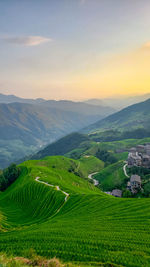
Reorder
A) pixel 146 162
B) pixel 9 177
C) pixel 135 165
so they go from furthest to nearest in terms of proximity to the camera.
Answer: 1. pixel 135 165
2. pixel 146 162
3. pixel 9 177

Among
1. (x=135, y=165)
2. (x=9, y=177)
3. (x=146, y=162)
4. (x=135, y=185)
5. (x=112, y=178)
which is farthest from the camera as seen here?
(x=135, y=165)

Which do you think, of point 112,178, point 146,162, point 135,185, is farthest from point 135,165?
point 135,185

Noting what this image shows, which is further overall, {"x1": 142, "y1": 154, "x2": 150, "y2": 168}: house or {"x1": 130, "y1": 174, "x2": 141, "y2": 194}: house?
{"x1": 142, "y1": 154, "x2": 150, "y2": 168}: house

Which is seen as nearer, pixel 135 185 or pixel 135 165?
pixel 135 185

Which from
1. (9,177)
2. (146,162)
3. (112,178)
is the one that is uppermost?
(146,162)

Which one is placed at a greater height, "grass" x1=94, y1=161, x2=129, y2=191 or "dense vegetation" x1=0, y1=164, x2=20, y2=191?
"dense vegetation" x1=0, y1=164, x2=20, y2=191

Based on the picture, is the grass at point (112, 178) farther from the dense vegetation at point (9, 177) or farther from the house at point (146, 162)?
the dense vegetation at point (9, 177)

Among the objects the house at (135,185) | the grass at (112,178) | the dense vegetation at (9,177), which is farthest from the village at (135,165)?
the dense vegetation at (9,177)

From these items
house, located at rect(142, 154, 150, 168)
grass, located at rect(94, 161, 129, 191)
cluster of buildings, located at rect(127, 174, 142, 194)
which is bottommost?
grass, located at rect(94, 161, 129, 191)

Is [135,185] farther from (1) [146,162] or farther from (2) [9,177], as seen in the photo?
(2) [9,177]

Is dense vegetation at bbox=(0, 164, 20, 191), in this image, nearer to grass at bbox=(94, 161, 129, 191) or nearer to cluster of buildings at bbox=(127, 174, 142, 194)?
grass at bbox=(94, 161, 129, 191)

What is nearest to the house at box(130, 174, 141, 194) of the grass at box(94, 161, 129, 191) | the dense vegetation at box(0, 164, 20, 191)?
the grass at box(94, 161, 129, 191)
